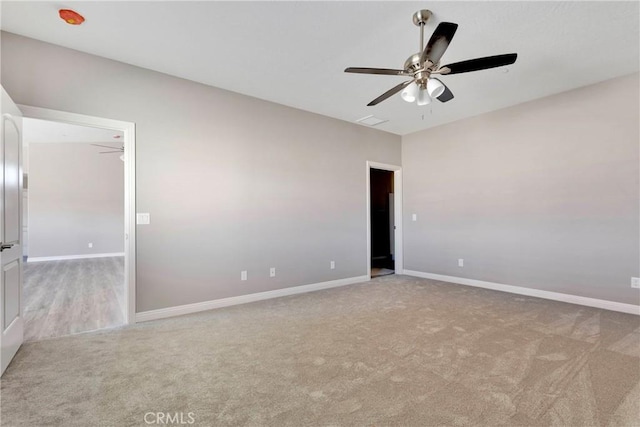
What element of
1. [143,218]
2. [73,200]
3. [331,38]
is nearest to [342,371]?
[143,218]

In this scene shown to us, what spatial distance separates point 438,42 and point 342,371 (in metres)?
2.37

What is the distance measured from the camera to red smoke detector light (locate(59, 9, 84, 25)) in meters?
2.33

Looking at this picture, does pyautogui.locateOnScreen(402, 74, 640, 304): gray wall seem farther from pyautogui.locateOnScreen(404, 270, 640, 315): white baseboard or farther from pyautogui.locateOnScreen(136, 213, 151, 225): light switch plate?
pyautogui.locateOnScreen(136, 213, 151, 225): light switch plate

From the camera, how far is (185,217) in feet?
11.4

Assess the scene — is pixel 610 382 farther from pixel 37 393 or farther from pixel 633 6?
pixel 37 393

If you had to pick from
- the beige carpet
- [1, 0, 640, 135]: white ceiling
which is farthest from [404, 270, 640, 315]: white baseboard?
[1, 0, 640, 135]: white ceiling

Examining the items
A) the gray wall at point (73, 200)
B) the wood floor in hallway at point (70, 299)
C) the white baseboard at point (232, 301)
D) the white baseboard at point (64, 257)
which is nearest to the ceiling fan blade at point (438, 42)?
the white baseboard at point (232, 301)

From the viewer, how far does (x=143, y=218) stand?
3.21m

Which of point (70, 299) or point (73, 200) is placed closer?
point (70, 299)

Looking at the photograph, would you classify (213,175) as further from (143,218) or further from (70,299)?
(70,299)

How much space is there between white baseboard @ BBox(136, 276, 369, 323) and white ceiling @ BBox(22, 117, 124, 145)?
4658mm

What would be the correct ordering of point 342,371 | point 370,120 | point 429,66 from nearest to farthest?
point 342,371 → point 429,66 → point 370,120

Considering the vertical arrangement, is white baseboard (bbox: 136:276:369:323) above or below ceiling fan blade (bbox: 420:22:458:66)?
below

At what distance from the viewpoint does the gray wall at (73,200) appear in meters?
7.79
